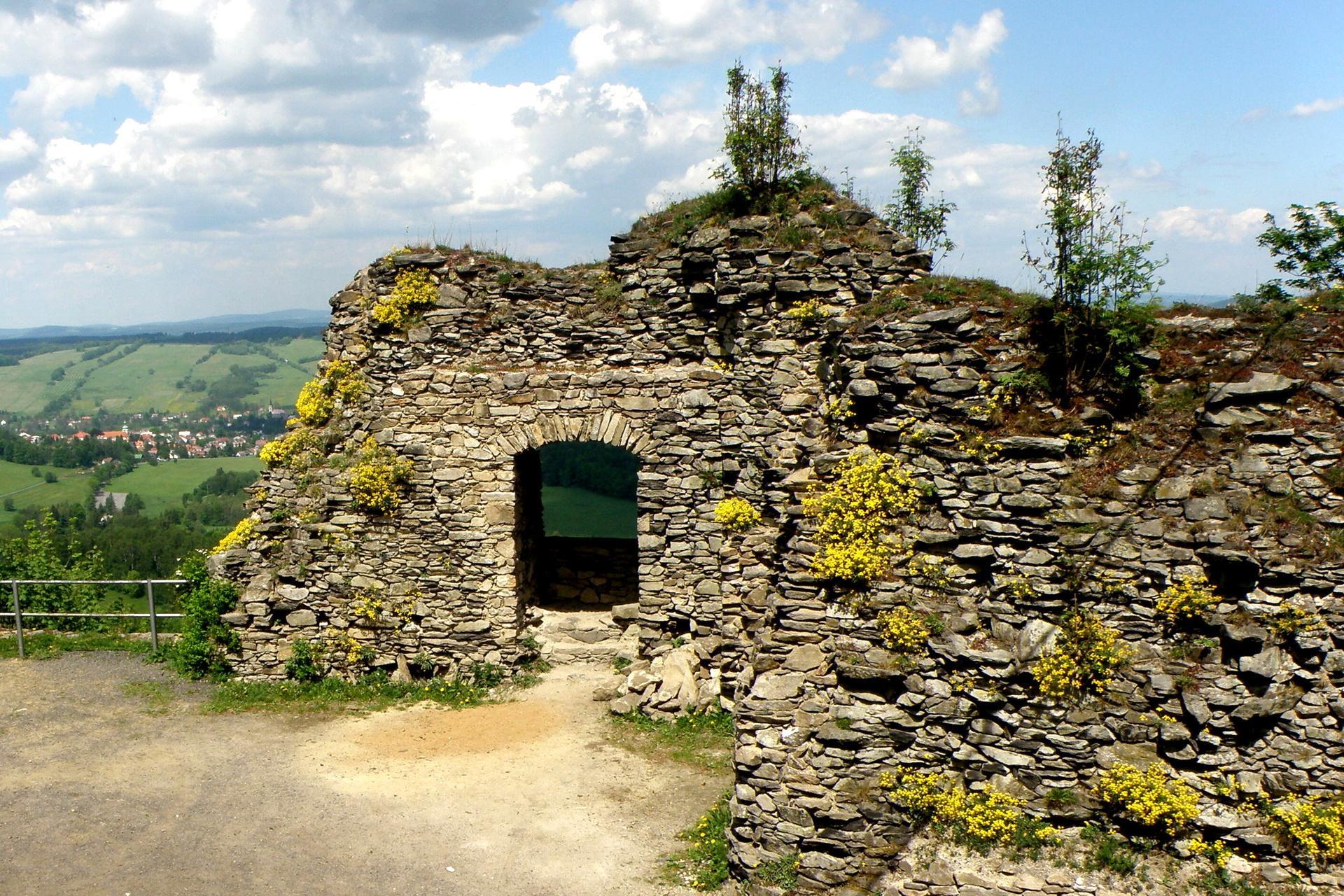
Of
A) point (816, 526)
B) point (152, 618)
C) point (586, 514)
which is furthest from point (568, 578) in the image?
point (586, 514)

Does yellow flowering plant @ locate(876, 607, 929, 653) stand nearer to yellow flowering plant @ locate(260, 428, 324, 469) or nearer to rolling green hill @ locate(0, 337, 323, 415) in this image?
yellow flowering plant @ locate(260, 428, 324, 469)

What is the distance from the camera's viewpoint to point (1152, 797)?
673 centimetres

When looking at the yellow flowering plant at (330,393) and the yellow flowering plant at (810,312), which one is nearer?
the yellow flowering plant at (810,312)

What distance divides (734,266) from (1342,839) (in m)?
8.45

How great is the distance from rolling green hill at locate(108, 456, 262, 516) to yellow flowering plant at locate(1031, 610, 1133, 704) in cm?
6277

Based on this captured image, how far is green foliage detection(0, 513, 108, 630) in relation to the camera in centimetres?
1600

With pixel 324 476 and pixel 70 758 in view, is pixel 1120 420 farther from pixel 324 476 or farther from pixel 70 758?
pixel 70 758

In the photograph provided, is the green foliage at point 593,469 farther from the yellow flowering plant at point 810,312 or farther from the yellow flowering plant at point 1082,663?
the yellow flowering plant at point 1082,663

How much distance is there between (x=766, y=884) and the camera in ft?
→ 24.4

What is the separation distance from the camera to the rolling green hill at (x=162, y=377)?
118125 millimetres

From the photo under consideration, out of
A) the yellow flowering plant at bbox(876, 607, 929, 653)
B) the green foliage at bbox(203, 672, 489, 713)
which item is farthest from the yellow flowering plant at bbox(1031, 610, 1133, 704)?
the green foliage at bbox(203, 672, 489, 713)

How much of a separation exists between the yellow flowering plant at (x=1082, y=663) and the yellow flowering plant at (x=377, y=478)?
28.6 feet

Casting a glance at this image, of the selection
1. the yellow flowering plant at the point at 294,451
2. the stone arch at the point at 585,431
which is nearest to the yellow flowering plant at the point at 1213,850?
the stone arch at the point at 585,431

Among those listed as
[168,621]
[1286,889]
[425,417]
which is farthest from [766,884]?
[168,621]
